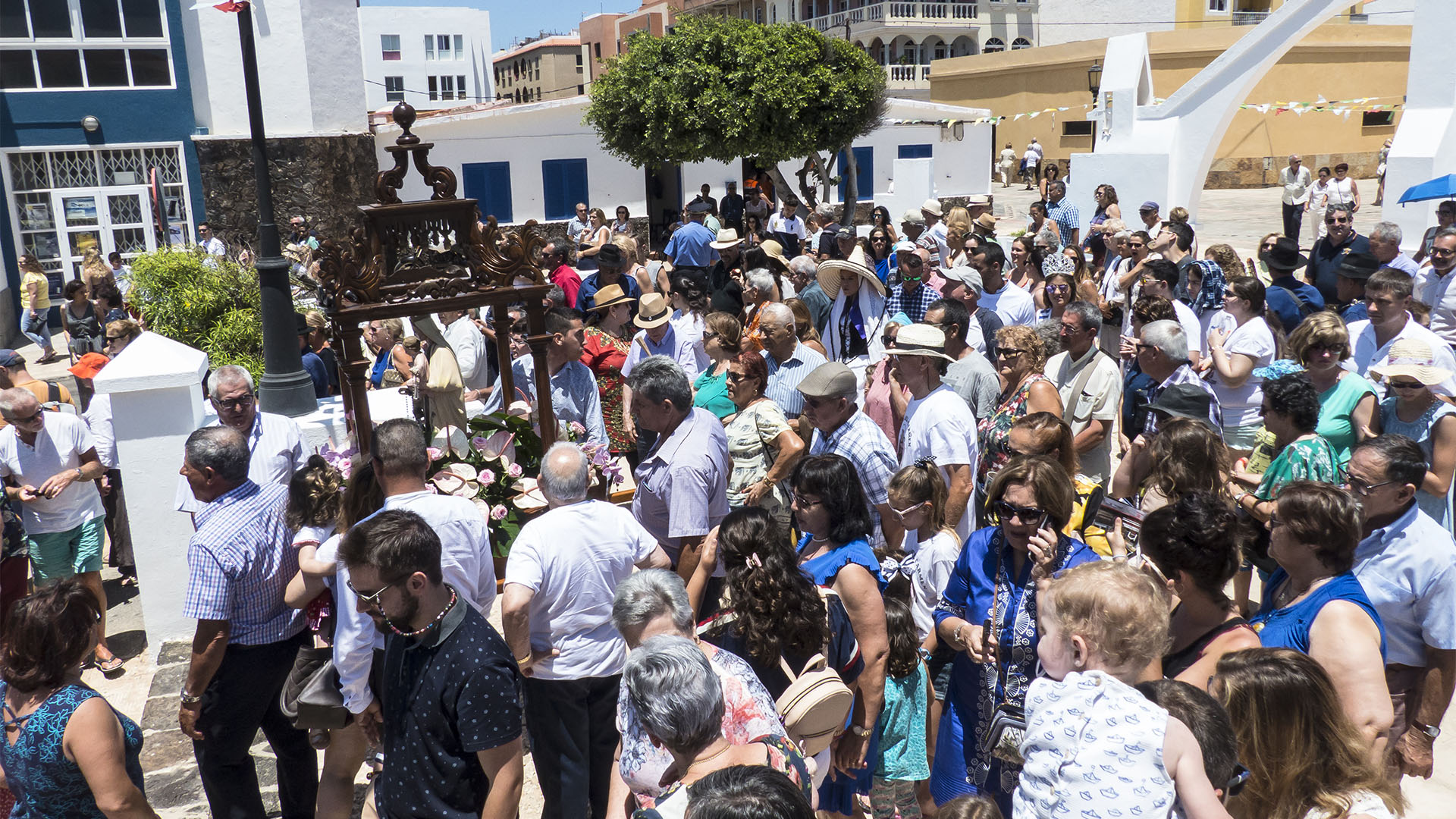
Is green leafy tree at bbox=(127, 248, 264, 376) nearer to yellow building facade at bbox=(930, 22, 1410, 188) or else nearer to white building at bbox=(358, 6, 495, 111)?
yellow building facade at bbox=(930, 22, 1410, 188)

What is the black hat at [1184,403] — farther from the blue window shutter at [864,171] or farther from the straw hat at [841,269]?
the blue window shutter at [864,171]

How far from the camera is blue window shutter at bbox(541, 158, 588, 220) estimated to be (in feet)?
74.2

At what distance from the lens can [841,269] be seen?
7.64m

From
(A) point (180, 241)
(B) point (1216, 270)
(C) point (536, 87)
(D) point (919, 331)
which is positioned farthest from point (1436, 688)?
(C) point (536, 87)

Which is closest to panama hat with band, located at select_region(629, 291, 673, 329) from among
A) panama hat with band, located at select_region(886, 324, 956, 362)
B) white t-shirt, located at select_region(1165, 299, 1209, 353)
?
panama hat with band, located at select_region(886, 324, 956, 362)

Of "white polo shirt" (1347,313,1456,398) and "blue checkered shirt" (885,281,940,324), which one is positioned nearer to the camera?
"white polo shirt" (1347,313,1456,398)

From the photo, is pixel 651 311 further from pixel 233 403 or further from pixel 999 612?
pixel 999 612

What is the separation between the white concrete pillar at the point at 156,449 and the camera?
18.1 ft

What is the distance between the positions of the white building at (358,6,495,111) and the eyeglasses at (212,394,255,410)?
2096 inches

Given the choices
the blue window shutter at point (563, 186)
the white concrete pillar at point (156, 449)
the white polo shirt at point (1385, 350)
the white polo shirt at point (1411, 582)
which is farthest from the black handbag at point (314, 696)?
the blue window shutter at point (563, 186)

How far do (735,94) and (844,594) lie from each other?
54.4ft

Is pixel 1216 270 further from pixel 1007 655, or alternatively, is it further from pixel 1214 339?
pixel 1007 655

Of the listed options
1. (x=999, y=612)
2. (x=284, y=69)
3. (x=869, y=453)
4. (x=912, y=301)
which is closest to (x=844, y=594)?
(x=999, y=612)

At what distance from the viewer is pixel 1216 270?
695 cm
